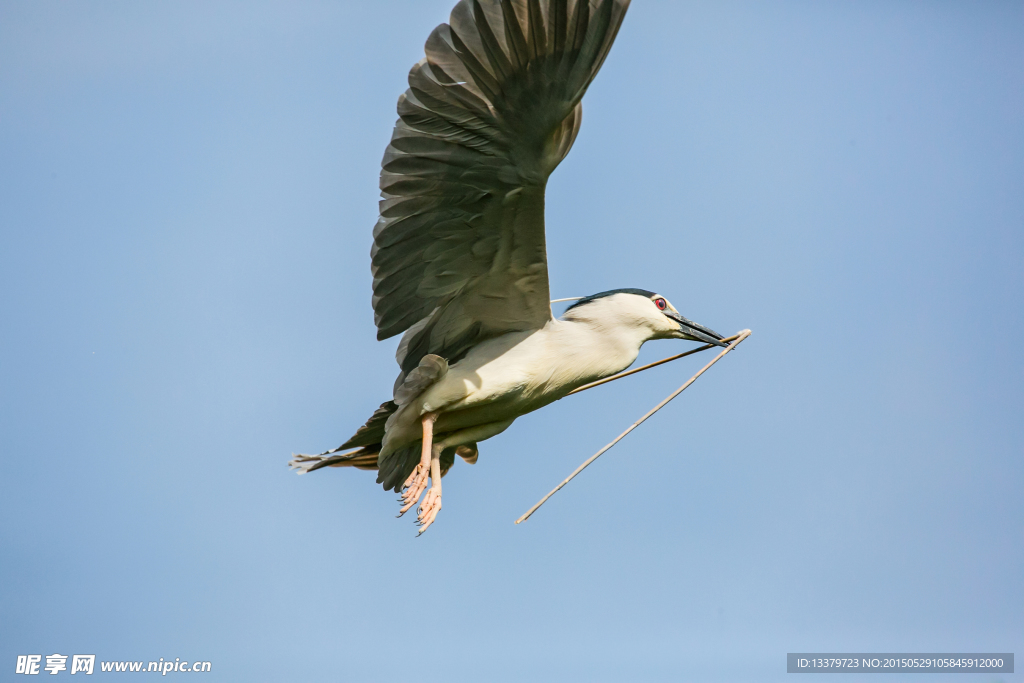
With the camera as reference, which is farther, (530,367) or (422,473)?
(530,367)

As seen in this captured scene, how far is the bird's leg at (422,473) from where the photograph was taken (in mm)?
6176

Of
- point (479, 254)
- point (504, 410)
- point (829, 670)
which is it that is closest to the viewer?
point (479, 254)

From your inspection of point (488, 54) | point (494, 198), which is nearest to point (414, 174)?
point (494, 198)

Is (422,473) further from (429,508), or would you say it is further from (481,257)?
(481,257)

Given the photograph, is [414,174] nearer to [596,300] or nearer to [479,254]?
[479,254]

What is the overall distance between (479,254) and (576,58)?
1.53 m

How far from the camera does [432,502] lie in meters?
6.36

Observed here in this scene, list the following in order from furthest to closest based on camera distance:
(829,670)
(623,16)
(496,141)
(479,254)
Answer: (829,670) < (479,254) < (496,141) < (623,16)

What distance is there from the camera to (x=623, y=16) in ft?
15.9

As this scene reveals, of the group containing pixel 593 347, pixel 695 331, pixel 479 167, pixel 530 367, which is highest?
pixel 479 167

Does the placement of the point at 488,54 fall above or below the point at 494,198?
above

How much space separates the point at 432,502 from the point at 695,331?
2252 mm

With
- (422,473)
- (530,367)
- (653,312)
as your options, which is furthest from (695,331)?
(422,473)

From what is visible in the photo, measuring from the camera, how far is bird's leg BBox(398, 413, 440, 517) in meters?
6.18
